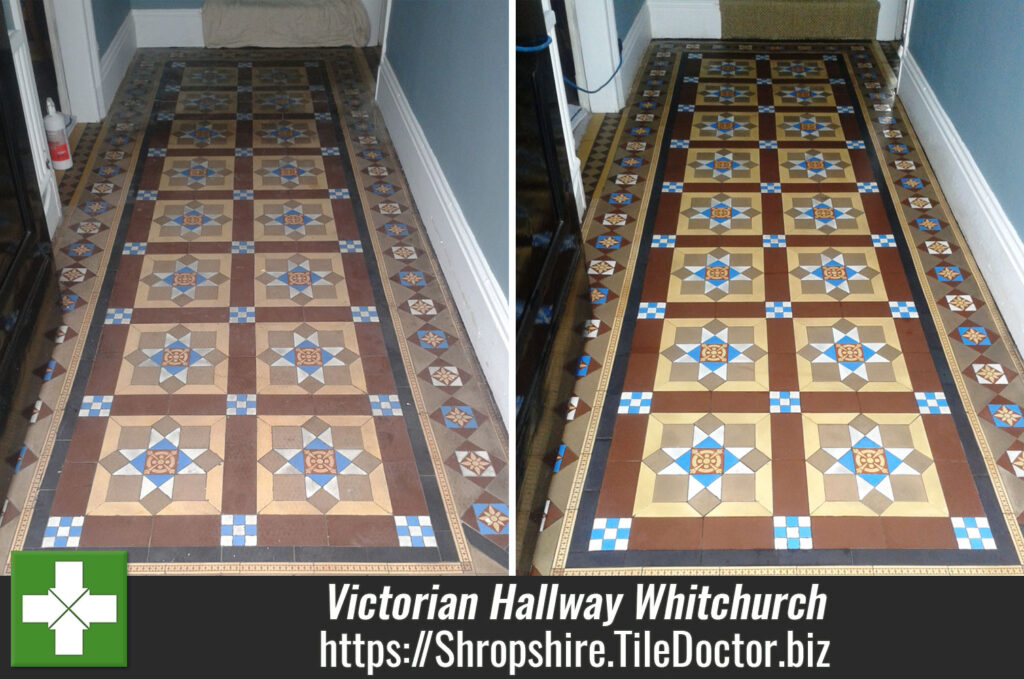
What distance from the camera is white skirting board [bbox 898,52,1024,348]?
10.7ft

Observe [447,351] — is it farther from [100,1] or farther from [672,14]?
[672,14]

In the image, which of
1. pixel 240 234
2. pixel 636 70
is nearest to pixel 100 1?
pixel 240 234

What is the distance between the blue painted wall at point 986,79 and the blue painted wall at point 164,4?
410 centimetres

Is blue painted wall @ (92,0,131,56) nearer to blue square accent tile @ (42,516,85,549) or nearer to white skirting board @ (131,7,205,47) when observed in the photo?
white skirting board @ (131,7,205,47)

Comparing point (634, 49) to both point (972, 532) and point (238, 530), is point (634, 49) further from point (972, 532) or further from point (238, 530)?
point (238, 530)

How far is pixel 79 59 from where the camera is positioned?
4.95 m

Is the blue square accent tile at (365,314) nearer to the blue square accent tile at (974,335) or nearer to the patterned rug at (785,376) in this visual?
the patterned rug at (785,376)

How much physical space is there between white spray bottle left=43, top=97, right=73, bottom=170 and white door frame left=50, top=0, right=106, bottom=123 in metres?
0.62

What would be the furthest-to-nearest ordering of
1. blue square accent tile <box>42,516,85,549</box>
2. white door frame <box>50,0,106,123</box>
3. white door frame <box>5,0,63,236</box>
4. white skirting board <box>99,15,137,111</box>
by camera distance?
white skirting board <box>99,15,137,111</box> → white door frame <box>50,0,106,123</box> → white door frame <box>5,0,63,236</box> → blue square accent tile <box>42,516,85,549</box>

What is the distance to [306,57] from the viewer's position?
608cm

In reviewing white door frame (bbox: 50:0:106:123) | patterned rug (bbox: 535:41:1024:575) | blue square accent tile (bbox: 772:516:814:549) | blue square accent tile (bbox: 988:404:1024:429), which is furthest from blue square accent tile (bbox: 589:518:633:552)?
white door frame (bbox: 50:0:106:123)

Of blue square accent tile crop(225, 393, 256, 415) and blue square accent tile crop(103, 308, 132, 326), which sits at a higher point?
blue square accent tile crop(103, 308, 132, 326)

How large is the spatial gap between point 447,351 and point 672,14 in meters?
3.87

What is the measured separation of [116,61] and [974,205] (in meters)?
4.28
